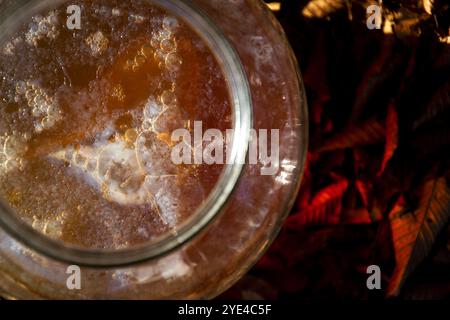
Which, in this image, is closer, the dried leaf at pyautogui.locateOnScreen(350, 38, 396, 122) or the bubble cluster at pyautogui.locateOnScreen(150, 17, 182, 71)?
the bubble cluster at pyautogui.locateOnScreen(150, 17, 182, 71)

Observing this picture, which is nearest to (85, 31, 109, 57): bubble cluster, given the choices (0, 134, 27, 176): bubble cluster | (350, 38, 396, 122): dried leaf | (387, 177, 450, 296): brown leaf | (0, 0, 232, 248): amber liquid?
(0, 0, 232, 248): amber liquid

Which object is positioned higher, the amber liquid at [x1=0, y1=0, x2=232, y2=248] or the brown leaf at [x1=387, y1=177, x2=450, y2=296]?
the amber liquid at [x1=0, y1=0, x2=232, y2=248]

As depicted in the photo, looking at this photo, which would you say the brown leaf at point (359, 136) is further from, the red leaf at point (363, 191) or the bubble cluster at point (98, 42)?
the bubble cluster at point (98, 42)

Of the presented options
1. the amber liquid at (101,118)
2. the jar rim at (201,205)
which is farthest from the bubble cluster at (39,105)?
the jar rim at (201,205)

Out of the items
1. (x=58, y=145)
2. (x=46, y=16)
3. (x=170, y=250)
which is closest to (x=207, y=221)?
(x=170, y=250)

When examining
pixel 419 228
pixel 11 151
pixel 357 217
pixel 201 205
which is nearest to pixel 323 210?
pixel 357 217

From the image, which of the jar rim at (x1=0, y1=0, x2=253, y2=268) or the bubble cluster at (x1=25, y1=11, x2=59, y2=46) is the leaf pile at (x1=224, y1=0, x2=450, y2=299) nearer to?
the jar rim at (x1=0, y1=0, x2=253, y2=268)
